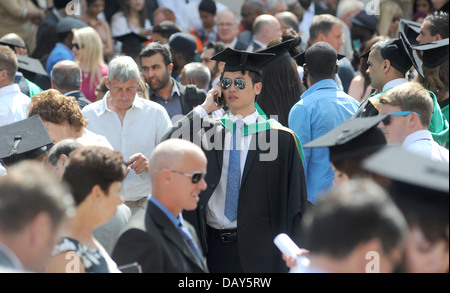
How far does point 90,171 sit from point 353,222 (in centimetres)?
146

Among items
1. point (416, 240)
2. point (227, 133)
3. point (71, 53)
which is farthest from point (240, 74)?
point (71, 53)

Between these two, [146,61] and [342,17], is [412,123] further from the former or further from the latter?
[342,17]

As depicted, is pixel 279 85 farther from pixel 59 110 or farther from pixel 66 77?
pixel 59 110

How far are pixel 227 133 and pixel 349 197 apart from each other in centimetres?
284

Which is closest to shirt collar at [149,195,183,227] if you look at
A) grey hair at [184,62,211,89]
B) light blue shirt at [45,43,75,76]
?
grey hair at [184,62,211,89]

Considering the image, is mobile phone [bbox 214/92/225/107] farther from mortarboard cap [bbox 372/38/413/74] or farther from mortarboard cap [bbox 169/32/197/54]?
mortarboard cap [bbox 169/32/197/54]

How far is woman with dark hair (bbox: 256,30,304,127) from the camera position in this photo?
21.3ft

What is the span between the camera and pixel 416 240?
2.74 m

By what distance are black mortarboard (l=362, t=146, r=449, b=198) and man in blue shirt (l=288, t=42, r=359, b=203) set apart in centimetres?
274

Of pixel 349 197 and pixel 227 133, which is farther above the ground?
pixel 349 197

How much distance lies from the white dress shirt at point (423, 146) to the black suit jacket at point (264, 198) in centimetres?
95

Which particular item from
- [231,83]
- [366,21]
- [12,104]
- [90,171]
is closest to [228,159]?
[231,83]

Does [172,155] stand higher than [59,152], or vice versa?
[172,155]

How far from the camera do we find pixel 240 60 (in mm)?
5520
